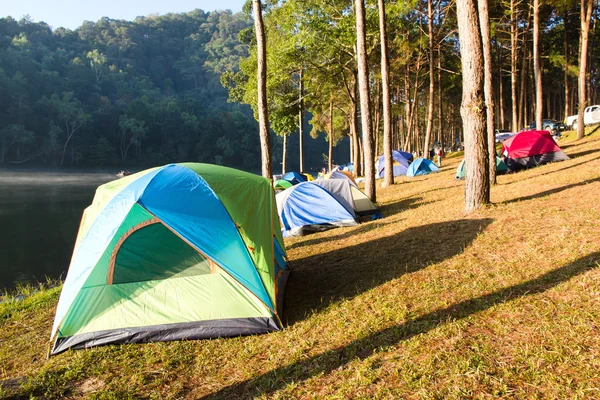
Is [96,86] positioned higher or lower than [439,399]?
higher

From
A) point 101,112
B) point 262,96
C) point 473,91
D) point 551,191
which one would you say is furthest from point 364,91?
point 101,112

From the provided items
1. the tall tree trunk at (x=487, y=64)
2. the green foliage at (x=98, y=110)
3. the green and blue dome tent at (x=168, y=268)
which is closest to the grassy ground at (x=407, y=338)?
the green and blue dome tent at (x=168, y=268)

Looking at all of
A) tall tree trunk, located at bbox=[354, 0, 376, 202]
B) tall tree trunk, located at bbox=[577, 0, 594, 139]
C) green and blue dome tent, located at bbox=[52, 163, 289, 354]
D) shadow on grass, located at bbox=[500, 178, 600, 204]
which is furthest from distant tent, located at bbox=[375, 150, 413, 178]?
green and blue dome tent, located at bbox=[52, 163, 289, 354]

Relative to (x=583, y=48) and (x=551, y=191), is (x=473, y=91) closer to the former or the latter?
(x=551, y=191)

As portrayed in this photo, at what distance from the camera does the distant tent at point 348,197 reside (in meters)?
10.7

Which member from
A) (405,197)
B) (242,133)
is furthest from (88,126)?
(405,197)

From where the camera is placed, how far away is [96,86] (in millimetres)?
80188

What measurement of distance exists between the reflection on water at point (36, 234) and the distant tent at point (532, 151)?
14.4 metres

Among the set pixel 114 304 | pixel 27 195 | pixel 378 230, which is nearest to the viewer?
pixel 114 304

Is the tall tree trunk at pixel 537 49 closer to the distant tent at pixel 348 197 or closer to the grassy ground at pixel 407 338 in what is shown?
the distant tent at pixel 348 197

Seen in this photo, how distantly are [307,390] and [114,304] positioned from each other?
2619 mm

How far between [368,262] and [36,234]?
49.7ft

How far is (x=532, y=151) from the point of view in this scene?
1423 centimetres

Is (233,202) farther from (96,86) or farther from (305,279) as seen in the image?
(96,86)
